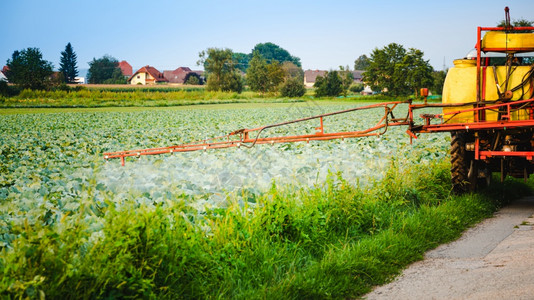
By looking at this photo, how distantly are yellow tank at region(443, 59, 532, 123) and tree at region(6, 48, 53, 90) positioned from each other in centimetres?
4850

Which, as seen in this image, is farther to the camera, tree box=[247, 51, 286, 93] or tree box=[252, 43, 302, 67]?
tree box=[252, 43, 302, 67]

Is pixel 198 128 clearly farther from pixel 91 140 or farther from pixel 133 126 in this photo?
pixel 91 140

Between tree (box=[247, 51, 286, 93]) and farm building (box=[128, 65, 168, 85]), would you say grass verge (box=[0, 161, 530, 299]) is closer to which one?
tree (box=[247, 51, 286, 93])

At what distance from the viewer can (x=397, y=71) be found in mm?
60219

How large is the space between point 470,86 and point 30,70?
2087 inches

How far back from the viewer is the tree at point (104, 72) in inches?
3824

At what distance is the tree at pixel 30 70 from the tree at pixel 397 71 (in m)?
38.8

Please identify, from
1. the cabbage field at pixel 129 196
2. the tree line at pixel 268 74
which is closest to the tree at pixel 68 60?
the tree line at pixel 268 74

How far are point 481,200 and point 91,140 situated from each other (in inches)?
535

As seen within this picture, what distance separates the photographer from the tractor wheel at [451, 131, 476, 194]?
8.08 metres

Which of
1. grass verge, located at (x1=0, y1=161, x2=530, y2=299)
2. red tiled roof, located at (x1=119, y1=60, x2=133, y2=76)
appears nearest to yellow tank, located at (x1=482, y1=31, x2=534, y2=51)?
grass verge, located at (x1=0, y1=161, x2=530, y2=299)

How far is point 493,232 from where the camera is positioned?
22.1ft

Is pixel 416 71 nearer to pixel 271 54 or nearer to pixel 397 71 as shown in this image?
Result: pixel 397 71

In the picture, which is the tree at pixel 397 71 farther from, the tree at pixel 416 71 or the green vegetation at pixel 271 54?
the green vegetation at pixel 271 54
